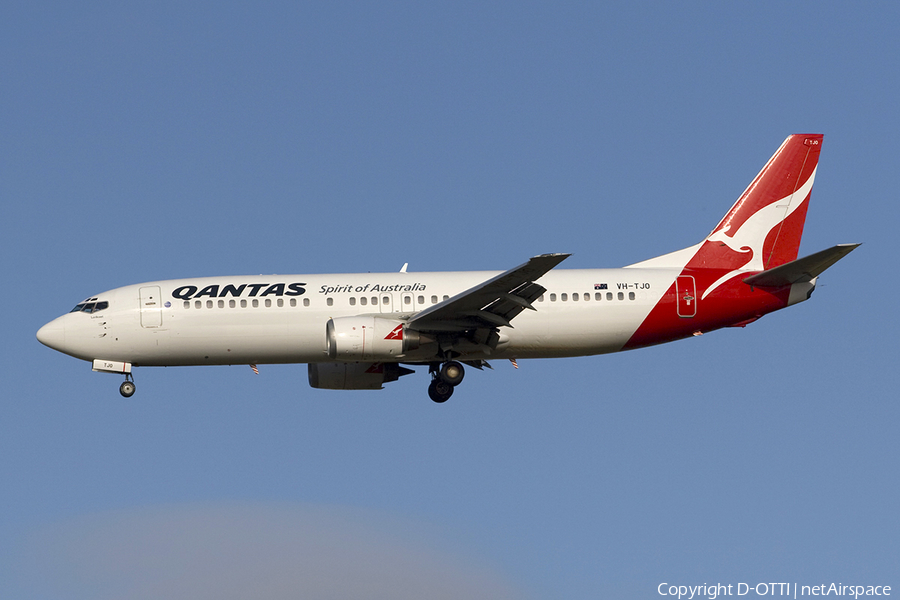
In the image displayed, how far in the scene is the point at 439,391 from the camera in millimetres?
34844

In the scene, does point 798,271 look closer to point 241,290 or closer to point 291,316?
point 291,316

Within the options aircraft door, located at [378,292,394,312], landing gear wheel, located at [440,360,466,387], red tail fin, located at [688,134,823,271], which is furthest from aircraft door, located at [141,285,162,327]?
red tail fin, located at [688,134,823,271]

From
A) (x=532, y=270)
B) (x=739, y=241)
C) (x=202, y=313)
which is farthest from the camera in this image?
(x=739, y=241)

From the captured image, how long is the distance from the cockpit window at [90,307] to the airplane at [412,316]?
50 mm

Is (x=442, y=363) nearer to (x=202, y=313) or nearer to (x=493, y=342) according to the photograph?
(x=493, y=342)

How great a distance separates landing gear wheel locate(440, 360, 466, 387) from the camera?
1329 inches

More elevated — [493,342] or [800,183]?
[800,183]

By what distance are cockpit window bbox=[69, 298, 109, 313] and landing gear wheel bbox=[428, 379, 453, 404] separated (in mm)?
10573

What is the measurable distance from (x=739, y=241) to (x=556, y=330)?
7283 mm

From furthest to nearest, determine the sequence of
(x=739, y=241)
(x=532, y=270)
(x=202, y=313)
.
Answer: (x=739, y=241), (x=202, y=313), (x=532, y=270)

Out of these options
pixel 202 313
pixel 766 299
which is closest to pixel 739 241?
pixel 766 299

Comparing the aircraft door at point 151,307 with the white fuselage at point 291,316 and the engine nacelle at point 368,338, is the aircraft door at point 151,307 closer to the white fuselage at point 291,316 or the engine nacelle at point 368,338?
the white fuselage at point 291,316

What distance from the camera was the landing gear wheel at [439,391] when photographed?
34875 mm

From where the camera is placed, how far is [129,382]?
33.9m
